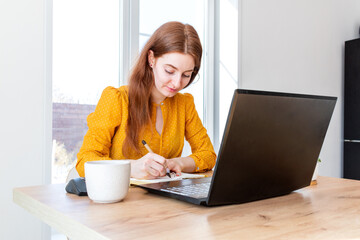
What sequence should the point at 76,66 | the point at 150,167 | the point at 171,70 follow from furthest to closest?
1. the point at 76,66
2. the point at 171,70
3. the point at 150,167

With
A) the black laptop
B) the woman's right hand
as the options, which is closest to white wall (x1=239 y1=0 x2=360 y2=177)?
the woman's right hand

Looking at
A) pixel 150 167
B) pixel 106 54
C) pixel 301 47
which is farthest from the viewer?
pixel 301 47

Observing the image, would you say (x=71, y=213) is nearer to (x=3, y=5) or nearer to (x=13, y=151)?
(x=13, y=151)

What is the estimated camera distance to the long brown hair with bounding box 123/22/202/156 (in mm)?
1451

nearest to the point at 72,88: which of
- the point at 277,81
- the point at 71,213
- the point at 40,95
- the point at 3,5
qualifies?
the point at 40,95

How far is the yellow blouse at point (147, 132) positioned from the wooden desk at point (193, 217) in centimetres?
45

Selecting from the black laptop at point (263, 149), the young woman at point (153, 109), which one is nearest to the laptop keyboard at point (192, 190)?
the black laptop at point (263, 149)

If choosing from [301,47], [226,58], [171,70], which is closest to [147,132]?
[171,70]

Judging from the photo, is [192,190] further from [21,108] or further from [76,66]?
[76,66]

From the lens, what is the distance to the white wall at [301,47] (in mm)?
2855

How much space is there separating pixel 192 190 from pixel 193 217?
180 mm

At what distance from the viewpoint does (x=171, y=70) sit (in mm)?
1466

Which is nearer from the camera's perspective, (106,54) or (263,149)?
(263,149)

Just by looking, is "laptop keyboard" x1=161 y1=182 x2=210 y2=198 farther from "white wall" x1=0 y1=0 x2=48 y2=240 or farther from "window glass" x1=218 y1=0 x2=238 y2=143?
"window glass" x1=218 y1=0 x2=238 y2=143
